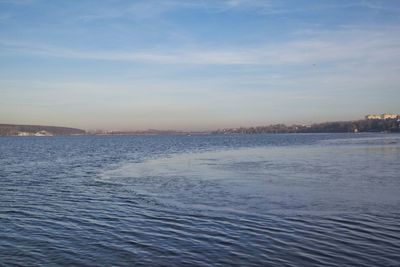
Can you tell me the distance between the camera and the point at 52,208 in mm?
20578

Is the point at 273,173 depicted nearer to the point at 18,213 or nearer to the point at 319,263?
the point at 18,213

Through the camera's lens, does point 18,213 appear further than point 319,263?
Yes

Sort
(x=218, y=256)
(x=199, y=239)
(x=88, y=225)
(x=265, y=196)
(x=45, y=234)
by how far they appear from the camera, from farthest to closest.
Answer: (x=265, y=196) < (x=88, y=225) < (x=45, y=234) < (x=199, y=239) < (x=218, y=256)

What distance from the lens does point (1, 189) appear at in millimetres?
27031

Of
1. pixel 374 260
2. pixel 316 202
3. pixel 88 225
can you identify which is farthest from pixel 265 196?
pixel 374 260

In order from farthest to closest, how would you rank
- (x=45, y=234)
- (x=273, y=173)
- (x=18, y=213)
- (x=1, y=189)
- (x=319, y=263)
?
(x=273, y=173) → (x=1, y=189) → (x=18, y=213) → (x=45, y=234) → (x=319, y=263)

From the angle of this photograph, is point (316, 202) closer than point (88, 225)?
No

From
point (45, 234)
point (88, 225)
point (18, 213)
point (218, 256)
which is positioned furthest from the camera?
point (18, 213)

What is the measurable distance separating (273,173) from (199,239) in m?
21.0

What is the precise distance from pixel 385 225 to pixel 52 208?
13.6 metres

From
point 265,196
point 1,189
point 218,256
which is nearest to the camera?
point 218,256

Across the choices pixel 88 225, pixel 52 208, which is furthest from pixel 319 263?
pixel 52 208

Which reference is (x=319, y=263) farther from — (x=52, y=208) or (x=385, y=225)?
(x=52, y=208)

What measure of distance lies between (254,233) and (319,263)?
3.45 metres
